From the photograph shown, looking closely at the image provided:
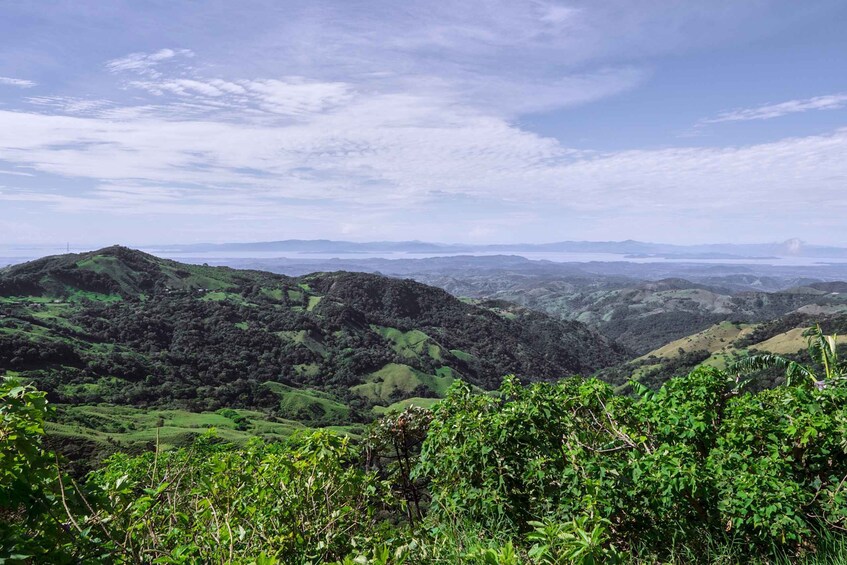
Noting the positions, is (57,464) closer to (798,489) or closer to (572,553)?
(572,553)

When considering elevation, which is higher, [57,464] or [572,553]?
[57,464]

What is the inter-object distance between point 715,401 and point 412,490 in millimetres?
5841

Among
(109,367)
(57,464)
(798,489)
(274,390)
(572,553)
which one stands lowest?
(274,390)

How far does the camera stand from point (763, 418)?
7191 mm

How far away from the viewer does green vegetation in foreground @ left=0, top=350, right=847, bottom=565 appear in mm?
3582

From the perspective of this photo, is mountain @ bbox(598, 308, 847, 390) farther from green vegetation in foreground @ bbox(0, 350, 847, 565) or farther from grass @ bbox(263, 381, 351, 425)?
green vegetation in foreground @ bbox(0, 350, 847, 565)

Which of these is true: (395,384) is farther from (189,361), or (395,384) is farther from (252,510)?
(252,510)

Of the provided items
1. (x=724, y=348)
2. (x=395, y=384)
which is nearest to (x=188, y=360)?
(x=395, y=384)

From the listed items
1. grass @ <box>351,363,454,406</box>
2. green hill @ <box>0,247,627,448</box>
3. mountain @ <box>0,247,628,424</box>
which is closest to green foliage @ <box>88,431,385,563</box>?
green hill @ <box>0,247,627,448</box>

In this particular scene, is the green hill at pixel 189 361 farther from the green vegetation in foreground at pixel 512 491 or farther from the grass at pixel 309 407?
the green vegetation in foreground at pixel 512 491

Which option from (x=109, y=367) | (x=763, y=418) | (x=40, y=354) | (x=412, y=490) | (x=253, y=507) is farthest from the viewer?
(x=109, y=367)

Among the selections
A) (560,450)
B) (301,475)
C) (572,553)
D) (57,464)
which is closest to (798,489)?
(560,450)

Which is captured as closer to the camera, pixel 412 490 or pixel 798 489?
pixel 798 489

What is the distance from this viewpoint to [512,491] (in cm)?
771
